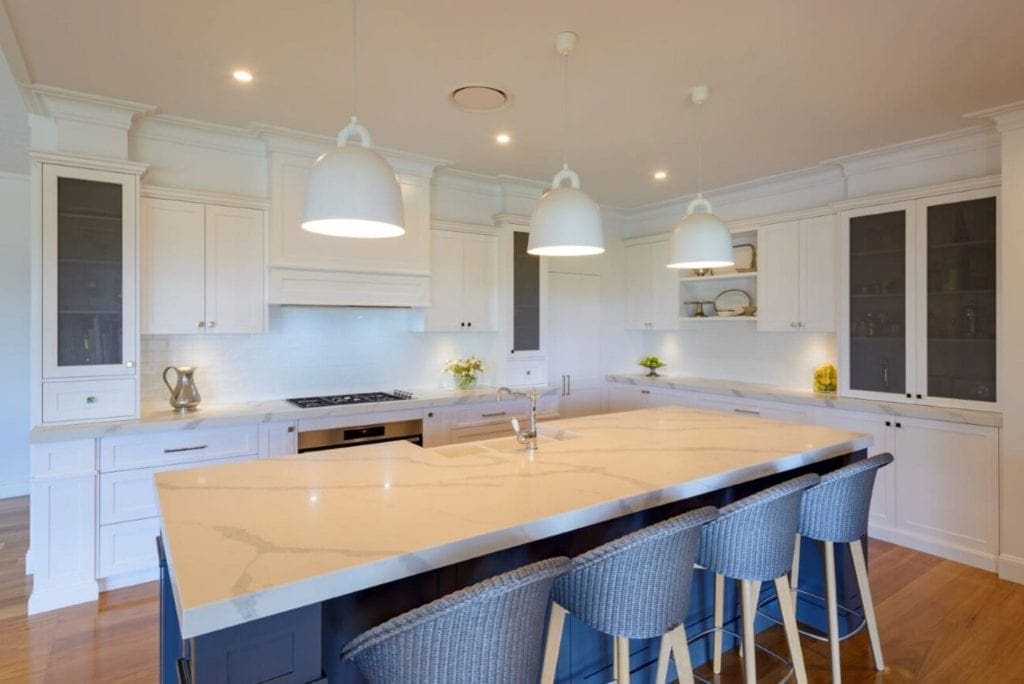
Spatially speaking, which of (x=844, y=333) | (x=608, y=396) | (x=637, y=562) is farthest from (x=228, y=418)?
(x=844, y=333)

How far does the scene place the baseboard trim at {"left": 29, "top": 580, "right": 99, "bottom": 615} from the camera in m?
2.81

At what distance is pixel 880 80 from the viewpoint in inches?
109

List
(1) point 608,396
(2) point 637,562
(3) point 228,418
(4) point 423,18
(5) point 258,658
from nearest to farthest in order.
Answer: (5) point 258,658
(2) point 637,562
(4) point 423,18
(3) point 228,418
(1) point 608,396

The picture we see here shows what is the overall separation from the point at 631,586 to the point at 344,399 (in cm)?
282

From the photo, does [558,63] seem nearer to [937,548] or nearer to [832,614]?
[832,614]

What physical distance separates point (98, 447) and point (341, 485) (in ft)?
6.51

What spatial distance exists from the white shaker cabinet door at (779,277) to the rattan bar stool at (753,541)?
2806 millimetres

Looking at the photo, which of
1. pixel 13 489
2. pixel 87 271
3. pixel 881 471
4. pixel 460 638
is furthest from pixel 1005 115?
pixel 13 489

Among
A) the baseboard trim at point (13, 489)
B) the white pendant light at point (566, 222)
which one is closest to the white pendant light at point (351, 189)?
the white pendant light at point (566, 222)

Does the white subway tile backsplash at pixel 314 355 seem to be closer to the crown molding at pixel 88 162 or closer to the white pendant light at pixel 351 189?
the crown molding at pixel 88 162

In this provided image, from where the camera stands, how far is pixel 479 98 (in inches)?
116

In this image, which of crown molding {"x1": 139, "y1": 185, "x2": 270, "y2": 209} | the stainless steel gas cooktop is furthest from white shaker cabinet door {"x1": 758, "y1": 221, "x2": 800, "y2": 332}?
crown molding {"x1": 139, "y1": 185, "x2": 270, "y2": 209}

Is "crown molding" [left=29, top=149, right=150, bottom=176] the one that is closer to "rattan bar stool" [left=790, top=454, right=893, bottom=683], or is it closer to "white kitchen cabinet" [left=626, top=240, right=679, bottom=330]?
"rattan bar stool" [left=790, top=454, right=893, bottom=683]

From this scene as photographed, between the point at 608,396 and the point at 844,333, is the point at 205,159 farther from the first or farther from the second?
the point at 844,333
